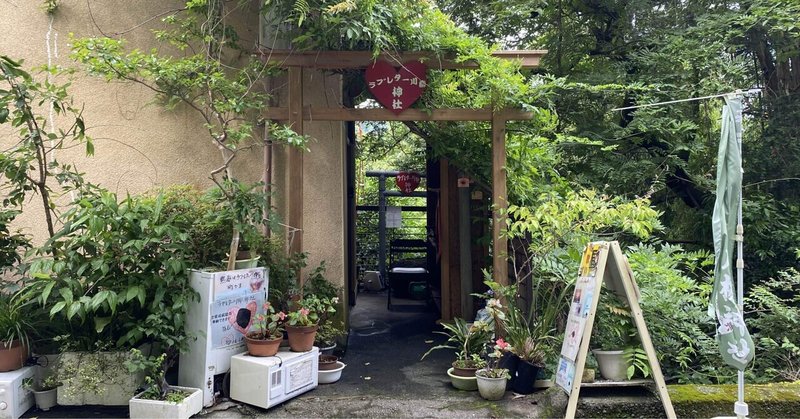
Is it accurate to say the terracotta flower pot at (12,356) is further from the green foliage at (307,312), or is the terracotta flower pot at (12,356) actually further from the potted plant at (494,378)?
the potted plant at (494,378)

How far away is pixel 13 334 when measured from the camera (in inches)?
147

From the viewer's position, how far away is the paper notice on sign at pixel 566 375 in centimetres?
357

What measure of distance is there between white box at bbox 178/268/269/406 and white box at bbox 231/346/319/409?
0.14 metres

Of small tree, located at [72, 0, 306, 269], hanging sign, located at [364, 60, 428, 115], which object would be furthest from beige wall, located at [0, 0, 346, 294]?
hanging sign, located at [364, 60, 428, 115]

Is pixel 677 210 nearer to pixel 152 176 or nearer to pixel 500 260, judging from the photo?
pixel 500 260

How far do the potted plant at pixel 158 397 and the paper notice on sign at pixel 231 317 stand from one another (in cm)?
41

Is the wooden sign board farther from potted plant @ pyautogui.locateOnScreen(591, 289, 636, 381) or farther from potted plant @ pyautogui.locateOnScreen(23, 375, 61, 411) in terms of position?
potted plant @ pyautogui.locateOnScreen(23, 375, 61, 411)

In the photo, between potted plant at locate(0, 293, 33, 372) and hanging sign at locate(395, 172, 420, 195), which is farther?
hanging sign at locate(395, 172, 420, 195)

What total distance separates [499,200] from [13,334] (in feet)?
14.0

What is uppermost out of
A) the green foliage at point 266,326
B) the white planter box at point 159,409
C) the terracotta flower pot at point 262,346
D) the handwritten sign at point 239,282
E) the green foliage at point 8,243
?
the green foliage at point 8,243

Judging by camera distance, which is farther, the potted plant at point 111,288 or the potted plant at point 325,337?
the potted plant at point 325,337

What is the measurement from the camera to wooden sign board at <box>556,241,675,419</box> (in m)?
3.52

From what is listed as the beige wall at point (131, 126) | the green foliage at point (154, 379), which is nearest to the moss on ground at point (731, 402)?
the beige wall at point (131, 126)

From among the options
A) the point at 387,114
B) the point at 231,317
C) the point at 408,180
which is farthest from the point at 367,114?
the point at 408,180
